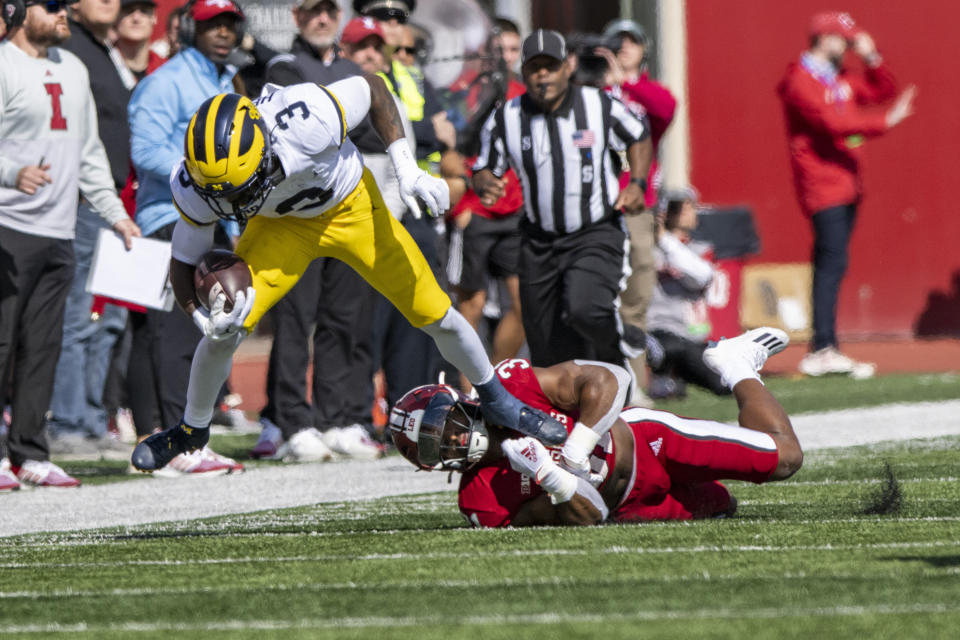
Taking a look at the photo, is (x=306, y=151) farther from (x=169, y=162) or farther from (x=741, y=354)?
(x=169, y=162)

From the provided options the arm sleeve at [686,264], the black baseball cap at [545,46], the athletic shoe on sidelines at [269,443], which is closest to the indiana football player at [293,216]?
the black baseball cap at [545,46]

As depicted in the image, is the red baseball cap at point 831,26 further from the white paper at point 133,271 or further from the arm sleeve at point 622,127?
the white paper at point 133,271

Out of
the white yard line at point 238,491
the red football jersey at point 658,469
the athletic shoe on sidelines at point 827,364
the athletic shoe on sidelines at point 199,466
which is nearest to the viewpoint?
the red football jersey at point 658,469

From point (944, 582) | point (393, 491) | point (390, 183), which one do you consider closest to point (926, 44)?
point (390, 183)

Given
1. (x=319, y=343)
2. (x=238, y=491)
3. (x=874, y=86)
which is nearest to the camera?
(x=238, y=491)

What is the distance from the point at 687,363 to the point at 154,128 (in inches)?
168

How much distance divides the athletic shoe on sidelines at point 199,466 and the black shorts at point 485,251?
103 inches

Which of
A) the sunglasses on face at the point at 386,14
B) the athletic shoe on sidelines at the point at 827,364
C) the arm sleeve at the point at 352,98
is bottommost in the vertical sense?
the athletic shoe on sidelines at the point at 827,364

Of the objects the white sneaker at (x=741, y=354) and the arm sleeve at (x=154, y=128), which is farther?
the arm sleeve at (x=154, y=128)

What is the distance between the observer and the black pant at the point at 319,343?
8.19m

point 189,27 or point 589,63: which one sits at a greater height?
point 189,27

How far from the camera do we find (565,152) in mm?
7863

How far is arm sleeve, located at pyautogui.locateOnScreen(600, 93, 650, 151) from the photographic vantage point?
26.1 ft

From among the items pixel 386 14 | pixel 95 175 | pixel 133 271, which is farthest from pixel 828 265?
pixel 95 175
